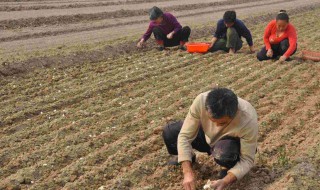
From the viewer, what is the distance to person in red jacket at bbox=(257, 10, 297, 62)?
7375 mm

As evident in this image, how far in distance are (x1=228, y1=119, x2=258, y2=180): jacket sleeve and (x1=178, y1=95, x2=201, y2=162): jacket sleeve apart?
35 cm

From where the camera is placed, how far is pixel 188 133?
3561 millimetres

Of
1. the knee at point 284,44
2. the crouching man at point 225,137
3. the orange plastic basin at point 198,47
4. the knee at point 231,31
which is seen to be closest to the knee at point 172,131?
the crouching man at point 225,137

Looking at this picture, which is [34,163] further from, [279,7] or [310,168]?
[279,7]

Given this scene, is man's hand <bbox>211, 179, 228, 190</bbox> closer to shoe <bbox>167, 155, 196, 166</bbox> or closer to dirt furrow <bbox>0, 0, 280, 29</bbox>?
shoe <bbox>167, 155, 196, 166</bbox>

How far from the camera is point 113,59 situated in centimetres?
842

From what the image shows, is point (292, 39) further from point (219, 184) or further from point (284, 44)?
point (219, 184)

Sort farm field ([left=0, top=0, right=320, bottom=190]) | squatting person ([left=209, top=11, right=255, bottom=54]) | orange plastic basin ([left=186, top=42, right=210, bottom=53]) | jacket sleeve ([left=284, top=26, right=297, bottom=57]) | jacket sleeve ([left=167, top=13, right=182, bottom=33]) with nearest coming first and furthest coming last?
farm field ([left=0, top=0, right=320, bottom=190]), jacket sleeve ([left=284, top=26, right=297, bottom=57]), squatting person ([left=209, top=11, right=255, bottom=54]), orange plastic basin ([left=186, top=42, right=210, bottom=53]), jacket sleeve ([left=167, top=13, right=182, bottom=33])

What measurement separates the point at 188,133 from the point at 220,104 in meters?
0.50

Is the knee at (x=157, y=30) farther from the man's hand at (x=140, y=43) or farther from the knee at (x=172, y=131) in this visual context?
the knee at (x=172, y=131)

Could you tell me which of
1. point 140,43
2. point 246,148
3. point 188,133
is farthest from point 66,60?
point 246,148

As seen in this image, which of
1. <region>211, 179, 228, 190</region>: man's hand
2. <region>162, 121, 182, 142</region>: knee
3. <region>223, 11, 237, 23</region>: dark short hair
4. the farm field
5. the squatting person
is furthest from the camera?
the squatting person

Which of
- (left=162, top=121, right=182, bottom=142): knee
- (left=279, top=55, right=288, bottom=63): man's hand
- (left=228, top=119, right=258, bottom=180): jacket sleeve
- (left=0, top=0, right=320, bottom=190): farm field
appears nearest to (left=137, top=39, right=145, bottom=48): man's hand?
(left=0, top=0, right=320, bottom=190): farm field

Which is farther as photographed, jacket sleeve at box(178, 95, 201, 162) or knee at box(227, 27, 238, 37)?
knee at box(227, 27, 238, 37)
